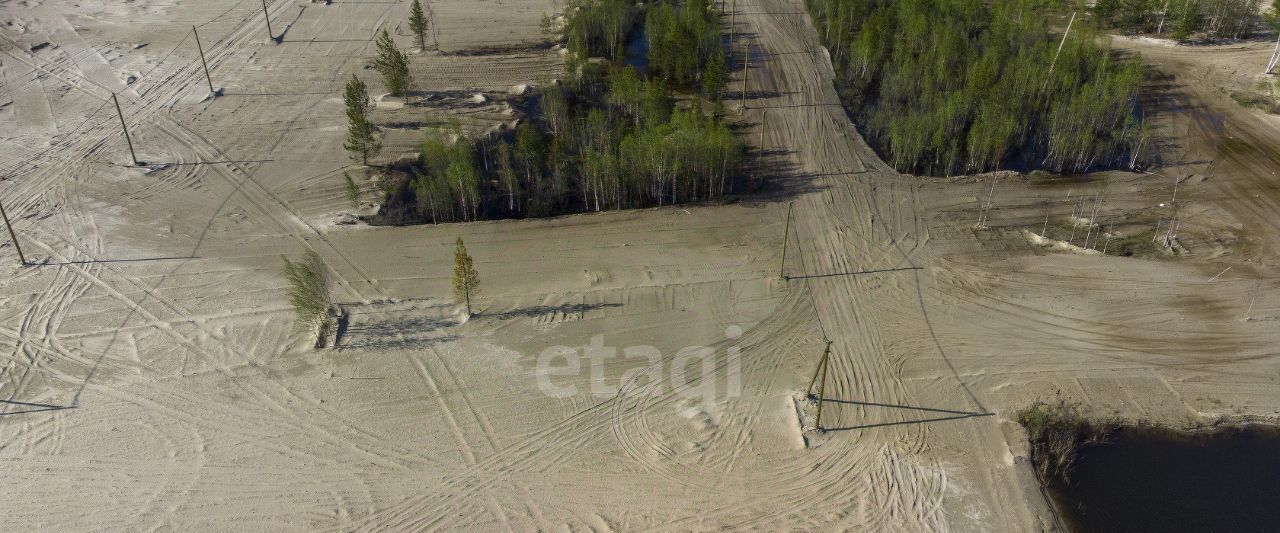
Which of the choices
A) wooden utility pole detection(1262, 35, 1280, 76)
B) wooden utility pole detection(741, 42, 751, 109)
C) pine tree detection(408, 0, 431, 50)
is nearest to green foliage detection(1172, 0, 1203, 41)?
wooden utility pole detection(1262, 35, 1280, 76)

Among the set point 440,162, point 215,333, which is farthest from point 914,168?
point 215,333

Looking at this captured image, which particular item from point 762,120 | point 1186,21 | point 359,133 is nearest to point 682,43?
point 762,120

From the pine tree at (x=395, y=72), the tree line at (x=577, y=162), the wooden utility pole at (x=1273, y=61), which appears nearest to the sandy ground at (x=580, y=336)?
the tree line at (x=577, y=162)

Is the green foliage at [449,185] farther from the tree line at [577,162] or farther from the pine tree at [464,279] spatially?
the pine tree at [464,279]

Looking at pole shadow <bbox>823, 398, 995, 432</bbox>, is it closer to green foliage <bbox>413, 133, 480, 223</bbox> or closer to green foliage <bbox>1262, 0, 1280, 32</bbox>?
green foliage <bbox>413, 133, 480, 223</bbox>

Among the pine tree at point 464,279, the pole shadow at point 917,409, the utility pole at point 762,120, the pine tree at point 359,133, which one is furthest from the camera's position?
the utility pole at point 762,120

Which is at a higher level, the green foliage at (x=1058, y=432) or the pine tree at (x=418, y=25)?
the pine tree at (x=418, y=25)

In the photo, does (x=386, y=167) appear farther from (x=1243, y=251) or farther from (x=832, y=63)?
(x=1243, y=251)
